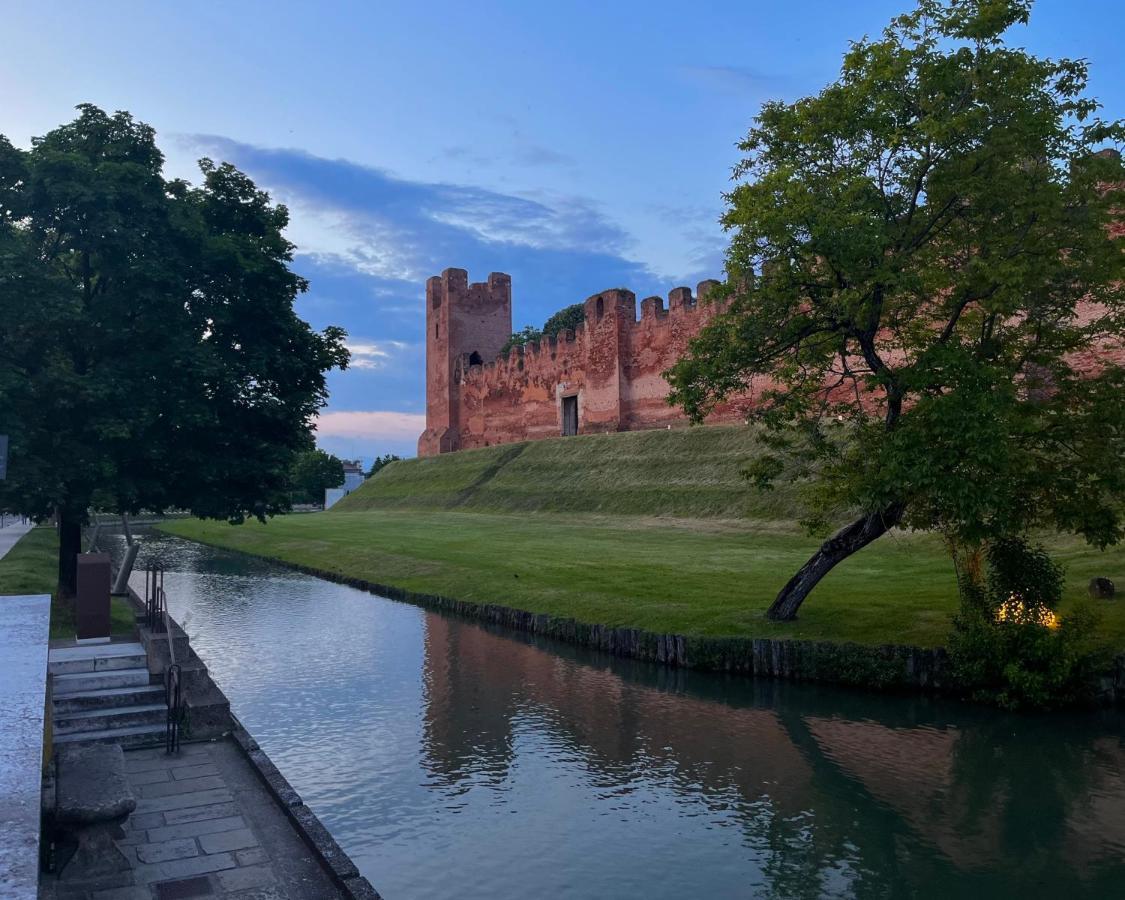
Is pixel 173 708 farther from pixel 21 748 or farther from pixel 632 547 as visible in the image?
pixel 632 547

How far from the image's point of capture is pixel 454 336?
76750 mm

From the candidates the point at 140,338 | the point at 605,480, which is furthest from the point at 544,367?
the point at 140,338

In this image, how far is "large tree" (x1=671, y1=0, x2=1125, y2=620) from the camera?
1299 centimetres

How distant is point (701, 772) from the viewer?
1088cm

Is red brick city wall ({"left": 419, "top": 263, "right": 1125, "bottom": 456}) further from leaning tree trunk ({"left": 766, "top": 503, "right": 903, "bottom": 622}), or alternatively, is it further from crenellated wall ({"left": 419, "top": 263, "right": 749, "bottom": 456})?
leaning tree trunk ({"left": 766, "top": 503, "right": 903, "bottom": 622})

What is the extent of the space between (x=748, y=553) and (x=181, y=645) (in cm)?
1723

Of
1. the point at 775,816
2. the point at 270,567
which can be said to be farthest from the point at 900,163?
the point at 270,567

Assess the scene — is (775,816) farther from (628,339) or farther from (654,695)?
(628,339)

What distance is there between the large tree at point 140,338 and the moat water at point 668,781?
12.2 ft

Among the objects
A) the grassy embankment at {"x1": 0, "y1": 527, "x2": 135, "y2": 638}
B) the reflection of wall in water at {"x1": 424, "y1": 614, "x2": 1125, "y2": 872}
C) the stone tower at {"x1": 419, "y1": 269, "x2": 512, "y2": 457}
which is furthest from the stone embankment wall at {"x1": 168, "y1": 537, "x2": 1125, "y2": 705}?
the stone tower at {"x1": 419, "y1": 269, "x2": 512, "y2": 457}

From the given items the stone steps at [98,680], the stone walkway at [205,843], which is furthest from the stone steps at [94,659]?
the stone walkway at [205,843]

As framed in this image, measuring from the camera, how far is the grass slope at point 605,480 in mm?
36594

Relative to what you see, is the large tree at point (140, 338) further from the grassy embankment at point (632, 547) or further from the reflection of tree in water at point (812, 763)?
the grassy embankment at point (632, 547)

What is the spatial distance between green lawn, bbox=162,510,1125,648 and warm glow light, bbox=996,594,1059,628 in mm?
1177
